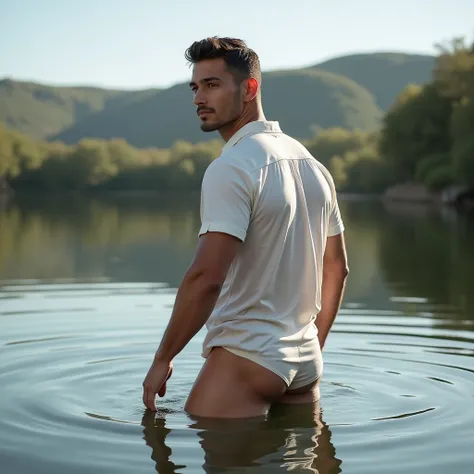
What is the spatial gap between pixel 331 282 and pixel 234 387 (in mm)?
976

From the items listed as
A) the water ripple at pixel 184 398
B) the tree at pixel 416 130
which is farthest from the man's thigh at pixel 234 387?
the tree at pixel 416 130

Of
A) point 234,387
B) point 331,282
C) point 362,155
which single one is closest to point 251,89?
point 331,282

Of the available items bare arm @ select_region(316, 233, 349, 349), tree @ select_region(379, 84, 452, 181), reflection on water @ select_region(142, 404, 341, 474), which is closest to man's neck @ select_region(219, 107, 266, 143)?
bare arm @ select_region(316, 233, 349, 349)

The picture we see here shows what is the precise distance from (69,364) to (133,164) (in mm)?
166954

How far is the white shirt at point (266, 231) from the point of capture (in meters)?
4.48

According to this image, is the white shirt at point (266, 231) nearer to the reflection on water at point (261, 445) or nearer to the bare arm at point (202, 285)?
the bare arm at point (202, 285)

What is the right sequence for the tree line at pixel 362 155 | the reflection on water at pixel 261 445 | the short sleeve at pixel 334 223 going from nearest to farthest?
the reflection on water at pixel 261 445, the short sleeve at pixel 334 223, the tree line at pixel 362 155

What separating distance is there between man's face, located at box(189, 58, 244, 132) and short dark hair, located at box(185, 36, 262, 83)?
0.09 ft

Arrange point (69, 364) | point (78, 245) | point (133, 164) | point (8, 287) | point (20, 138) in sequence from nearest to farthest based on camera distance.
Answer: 1. point (69, 364)
2. point (8, 287)
3. point (78, 245)
4. point (20, 138)
5. point (133, 164)

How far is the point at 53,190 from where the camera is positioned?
150875mm

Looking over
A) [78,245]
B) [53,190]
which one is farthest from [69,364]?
[53,190]

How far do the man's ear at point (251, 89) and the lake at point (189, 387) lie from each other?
1.56 metres

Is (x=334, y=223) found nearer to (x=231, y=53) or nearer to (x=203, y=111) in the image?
(x=203, y=111)

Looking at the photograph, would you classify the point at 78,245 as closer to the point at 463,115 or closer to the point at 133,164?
the point at 463,115
